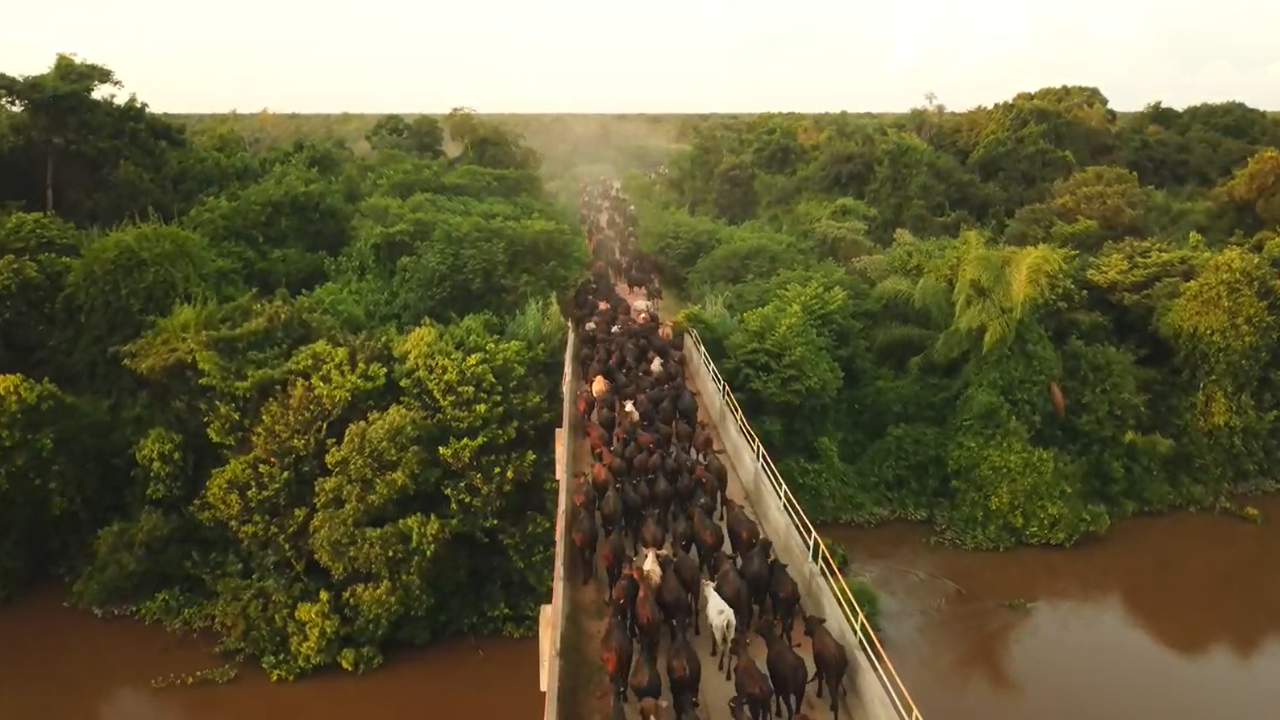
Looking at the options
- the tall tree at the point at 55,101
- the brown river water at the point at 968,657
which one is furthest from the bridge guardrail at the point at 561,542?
the tall tree at the point at 55,101

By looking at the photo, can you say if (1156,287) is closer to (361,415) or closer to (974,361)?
(974,361)

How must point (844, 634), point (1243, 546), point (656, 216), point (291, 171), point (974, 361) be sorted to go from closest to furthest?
point (844, 634) → point (1243, 546) → point (974, 361) → point (291, 171) → point (656, 216)

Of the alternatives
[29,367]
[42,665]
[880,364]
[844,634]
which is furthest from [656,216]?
[844,634]

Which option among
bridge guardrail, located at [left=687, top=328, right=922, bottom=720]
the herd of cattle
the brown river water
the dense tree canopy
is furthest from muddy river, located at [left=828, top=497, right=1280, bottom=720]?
the dense tree canopy

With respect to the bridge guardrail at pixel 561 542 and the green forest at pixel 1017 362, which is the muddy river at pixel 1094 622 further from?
the bridge guardrail at pixel 561 542

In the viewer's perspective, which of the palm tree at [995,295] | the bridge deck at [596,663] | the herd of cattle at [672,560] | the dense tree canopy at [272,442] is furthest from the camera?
the palm tree at [995,295]

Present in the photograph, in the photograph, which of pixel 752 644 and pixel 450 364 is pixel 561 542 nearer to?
pixel 752 644

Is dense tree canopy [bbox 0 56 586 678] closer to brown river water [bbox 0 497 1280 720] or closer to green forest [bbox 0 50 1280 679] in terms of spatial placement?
green forest [bbox 0 50 1280 679]

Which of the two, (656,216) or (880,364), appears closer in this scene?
(880,364)
